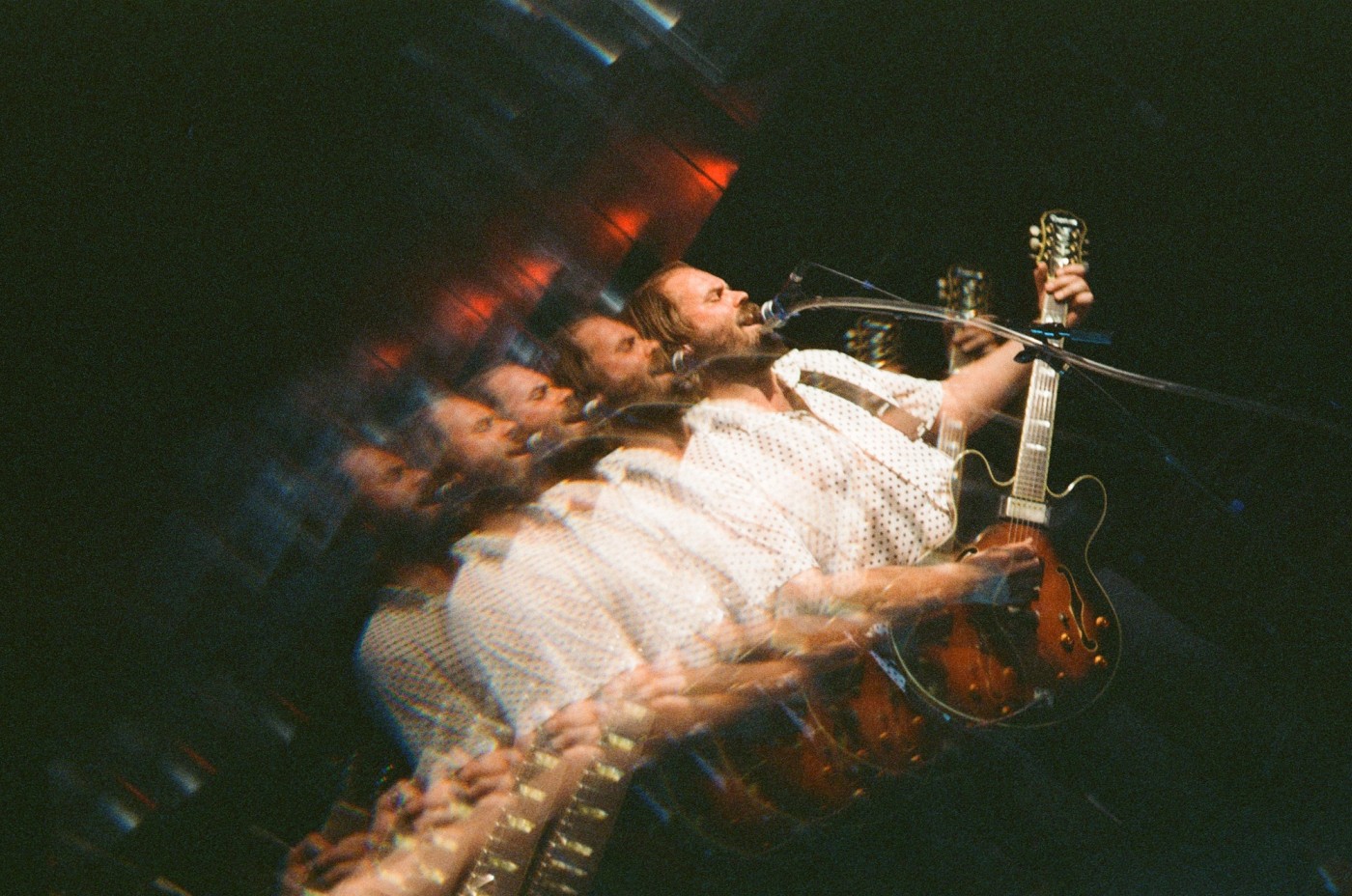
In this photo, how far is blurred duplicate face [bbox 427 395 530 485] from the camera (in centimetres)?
175

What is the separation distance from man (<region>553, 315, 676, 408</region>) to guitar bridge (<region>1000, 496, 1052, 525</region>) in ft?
2.83

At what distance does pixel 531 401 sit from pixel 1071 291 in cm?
138

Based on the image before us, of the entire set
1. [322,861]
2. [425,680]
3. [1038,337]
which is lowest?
[322,861]

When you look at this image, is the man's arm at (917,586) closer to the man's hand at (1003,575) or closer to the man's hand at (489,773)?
the man's hand at (1003,575)

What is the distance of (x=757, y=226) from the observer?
7.14 feet

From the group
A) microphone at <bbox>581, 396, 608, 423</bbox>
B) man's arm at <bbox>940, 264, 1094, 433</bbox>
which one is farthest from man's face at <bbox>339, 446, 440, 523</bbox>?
man's arm at <bbox>940, 264, 1094, 433</bbox>

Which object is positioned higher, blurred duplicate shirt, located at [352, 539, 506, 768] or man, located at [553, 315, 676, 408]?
man, located at [553, 315, 676, 408]

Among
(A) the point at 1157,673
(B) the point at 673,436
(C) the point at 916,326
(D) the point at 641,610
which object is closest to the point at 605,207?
(B) the point at 673,436

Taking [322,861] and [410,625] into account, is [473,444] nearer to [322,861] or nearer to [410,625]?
[410,625]

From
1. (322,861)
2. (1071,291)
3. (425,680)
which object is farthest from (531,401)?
(1071,291)

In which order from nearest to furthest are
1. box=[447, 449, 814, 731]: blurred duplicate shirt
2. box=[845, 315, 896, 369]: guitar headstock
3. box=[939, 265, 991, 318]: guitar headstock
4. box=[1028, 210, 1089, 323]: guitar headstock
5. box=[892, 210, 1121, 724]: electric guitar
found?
box=[892, 210, 1121, 724]: electric guitar, box=[447, 449, 814, 731]: blurred duplicate shirt, box=[1028, 210, 1089, 323]: guitar headstock, box=[939, 265, 991, 318]: guitar headstock, box=[845, 315, 896, 369]: guitar headstock

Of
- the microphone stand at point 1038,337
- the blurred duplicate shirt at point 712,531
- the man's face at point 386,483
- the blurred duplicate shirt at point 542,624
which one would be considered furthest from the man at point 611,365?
the microphone stand at point 1038,337

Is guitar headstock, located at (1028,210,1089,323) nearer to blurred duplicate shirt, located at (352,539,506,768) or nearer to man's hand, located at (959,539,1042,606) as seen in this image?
man's hand, located at (959,539,1042,606)

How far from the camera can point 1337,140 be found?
1792 mm
